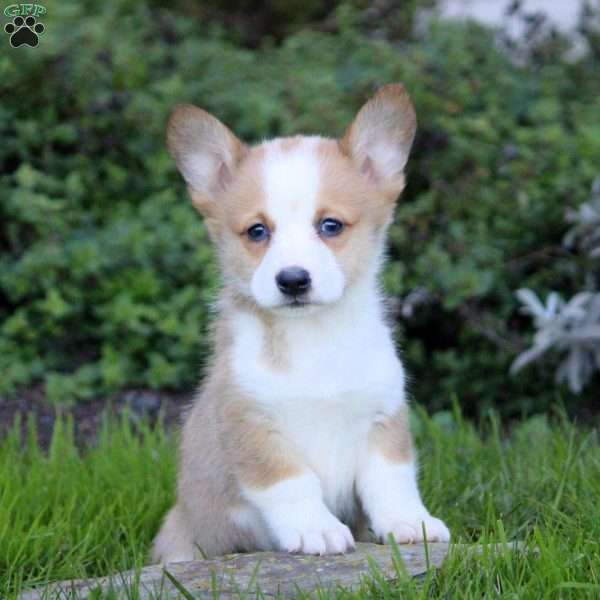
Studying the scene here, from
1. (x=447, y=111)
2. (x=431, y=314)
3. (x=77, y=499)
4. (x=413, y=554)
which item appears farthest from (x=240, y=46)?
(x=413, y=554)

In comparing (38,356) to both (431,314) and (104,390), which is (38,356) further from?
(431,314)

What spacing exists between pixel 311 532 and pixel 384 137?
4.57 feet

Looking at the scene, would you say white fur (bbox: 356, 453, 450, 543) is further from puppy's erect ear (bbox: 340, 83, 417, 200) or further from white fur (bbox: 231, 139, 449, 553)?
puppy's erect ear (bbox: 340, 83, 417, 200)

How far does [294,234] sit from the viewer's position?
3.41 meters

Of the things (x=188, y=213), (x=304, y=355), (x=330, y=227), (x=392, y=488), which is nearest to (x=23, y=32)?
(x=188, y=213)

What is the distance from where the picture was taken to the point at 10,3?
6438 mm

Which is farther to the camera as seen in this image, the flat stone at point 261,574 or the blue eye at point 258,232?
the blue eye at point 258,232

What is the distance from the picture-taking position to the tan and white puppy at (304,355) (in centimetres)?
342

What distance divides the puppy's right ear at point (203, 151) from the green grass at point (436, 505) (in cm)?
129

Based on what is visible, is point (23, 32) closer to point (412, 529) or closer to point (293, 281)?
point (293, 281)

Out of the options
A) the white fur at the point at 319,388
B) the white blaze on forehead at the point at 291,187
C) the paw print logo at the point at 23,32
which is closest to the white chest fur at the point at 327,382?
the white fur at the point at 319,388

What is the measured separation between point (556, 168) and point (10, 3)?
3387 millimetres

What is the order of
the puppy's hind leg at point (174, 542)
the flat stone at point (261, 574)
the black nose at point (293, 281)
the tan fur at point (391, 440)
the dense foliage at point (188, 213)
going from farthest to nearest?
the dense foliage at point (188, 213) < the puppy's hind leg at point (174, 542) < the tan fur at point (391, 440) < the black nose at point (293, 281) < the flat stone at point (261, 574)

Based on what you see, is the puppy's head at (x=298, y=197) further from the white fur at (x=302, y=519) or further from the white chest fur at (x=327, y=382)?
the white fur at (x=302, y=519)
